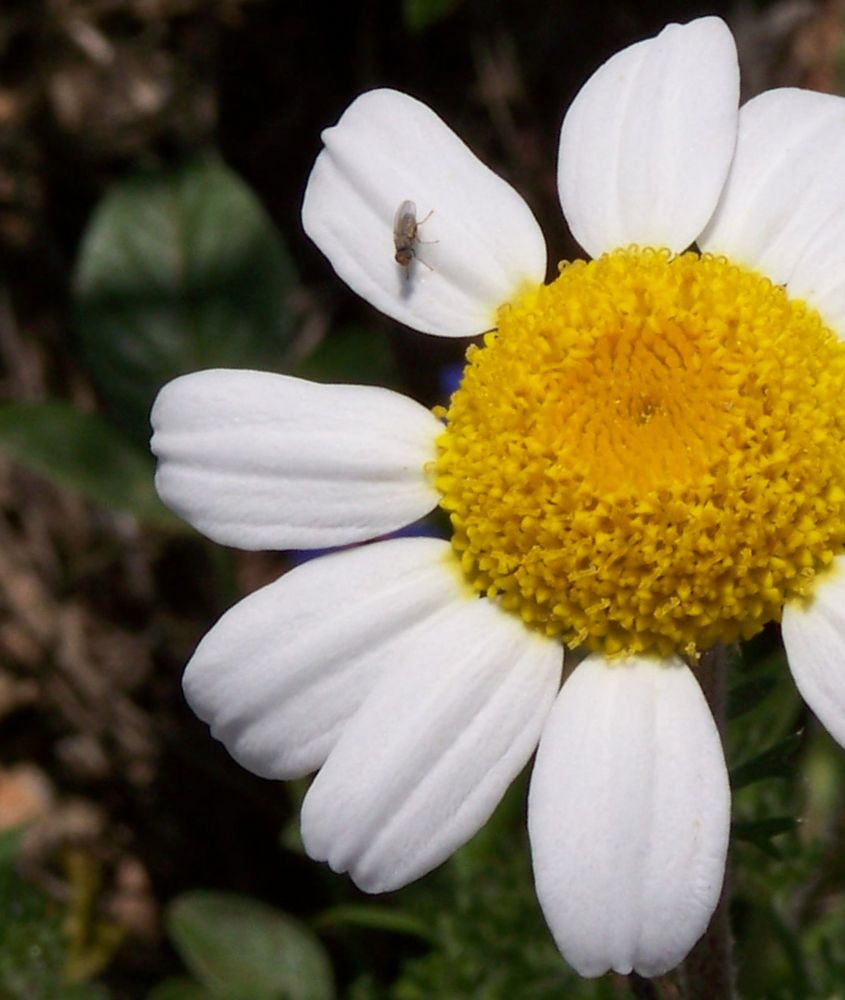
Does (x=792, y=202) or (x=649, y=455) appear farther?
(x=792, y=202)

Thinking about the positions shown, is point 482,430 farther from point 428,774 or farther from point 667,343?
point 428,774

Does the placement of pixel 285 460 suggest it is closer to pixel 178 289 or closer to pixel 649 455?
pixel 649 455

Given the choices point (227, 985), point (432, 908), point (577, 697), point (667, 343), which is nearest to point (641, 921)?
point (577, 697)

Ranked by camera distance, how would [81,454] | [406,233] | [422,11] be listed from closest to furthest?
[406,233]
[81,454]
[422,11]

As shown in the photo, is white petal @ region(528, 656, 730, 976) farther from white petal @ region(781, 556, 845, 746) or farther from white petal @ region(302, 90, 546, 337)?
white petal @ region(302, 90, 546, 337)

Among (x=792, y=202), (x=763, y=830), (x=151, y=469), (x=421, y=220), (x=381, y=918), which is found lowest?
(x=381, y=918)

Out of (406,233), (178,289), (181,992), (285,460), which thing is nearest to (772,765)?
(285,460)

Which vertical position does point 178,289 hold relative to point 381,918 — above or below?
above
